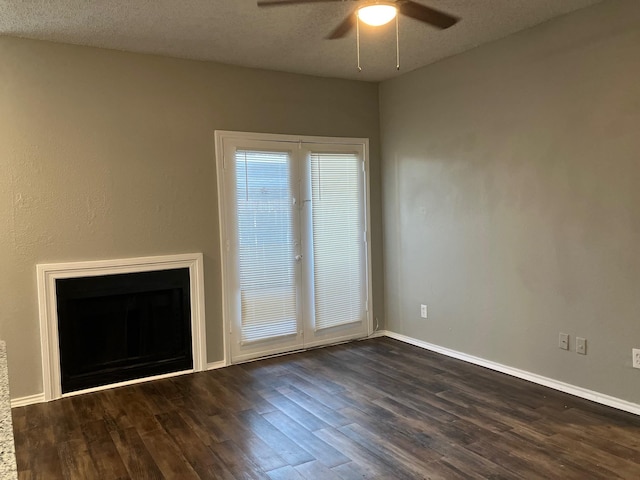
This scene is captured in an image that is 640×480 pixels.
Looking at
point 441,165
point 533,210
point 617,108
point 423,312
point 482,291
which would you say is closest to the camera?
point 617,108

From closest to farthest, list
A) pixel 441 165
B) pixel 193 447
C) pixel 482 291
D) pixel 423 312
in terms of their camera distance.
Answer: pixel 193 447, pixel 482 291, pixel 441 165, pixel 423 312

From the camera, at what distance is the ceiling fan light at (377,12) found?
2.47 m

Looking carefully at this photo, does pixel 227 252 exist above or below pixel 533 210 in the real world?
below

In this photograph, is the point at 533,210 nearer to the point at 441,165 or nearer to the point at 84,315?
the point at 441,165

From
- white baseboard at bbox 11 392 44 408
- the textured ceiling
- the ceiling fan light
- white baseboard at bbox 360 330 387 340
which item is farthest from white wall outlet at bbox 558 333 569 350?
white baseboard at bbox 11 392 44 408

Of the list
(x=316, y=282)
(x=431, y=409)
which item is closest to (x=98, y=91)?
(x=316, y=282)

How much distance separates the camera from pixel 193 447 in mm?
2914

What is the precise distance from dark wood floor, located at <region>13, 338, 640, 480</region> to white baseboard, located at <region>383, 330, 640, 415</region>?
8cm

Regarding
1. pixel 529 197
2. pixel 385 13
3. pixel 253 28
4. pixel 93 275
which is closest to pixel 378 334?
pixel 529 197

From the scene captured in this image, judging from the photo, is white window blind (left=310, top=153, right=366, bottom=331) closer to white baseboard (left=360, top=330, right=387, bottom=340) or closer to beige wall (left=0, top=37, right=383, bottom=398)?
white baseboard (left=360, top=330, right=387, bottom=340)

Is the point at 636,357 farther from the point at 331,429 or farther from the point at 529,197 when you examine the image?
the point at 331,429

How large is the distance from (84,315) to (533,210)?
11.4 ft

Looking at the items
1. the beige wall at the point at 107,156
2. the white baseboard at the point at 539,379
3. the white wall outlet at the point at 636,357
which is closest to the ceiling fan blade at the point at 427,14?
the beige wall at the point at 107,156

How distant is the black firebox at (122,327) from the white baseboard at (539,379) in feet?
7.18
